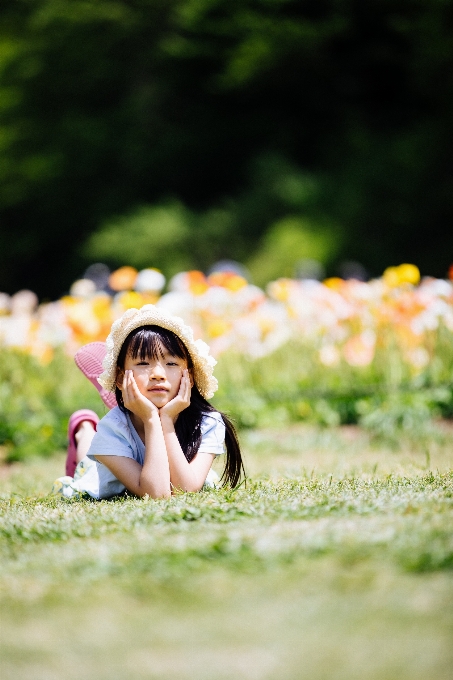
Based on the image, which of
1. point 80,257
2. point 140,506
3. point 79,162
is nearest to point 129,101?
point 79,162

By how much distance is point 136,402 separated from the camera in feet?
10.2

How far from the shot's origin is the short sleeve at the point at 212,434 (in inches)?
129

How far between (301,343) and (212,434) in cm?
365

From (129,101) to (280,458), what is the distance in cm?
1719

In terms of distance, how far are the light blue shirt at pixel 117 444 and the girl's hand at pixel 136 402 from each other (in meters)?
0.13

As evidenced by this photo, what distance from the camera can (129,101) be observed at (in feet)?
69.5

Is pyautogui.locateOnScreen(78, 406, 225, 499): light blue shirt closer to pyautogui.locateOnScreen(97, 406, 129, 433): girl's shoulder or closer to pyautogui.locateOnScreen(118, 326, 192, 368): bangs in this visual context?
pyautogui.locateOnScreen(97, 406, 129, 433): girl's shoulder

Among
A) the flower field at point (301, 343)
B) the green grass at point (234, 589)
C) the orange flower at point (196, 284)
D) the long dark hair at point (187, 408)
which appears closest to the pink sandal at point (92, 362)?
the long dark hair at point (187, 408)

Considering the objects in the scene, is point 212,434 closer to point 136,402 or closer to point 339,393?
point 136,402

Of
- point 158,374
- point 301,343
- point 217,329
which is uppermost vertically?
point 217,329

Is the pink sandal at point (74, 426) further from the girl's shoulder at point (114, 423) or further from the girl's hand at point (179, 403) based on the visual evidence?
the girl's hand at point (179, 403)

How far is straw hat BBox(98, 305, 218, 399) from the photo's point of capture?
3.26 m

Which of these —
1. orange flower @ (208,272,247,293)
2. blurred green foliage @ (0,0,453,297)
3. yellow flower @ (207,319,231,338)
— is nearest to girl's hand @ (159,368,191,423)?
yellow flower @ (207,319,231,338)

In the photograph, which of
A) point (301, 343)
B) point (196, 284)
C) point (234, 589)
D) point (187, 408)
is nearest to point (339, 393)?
point (301, 343)
